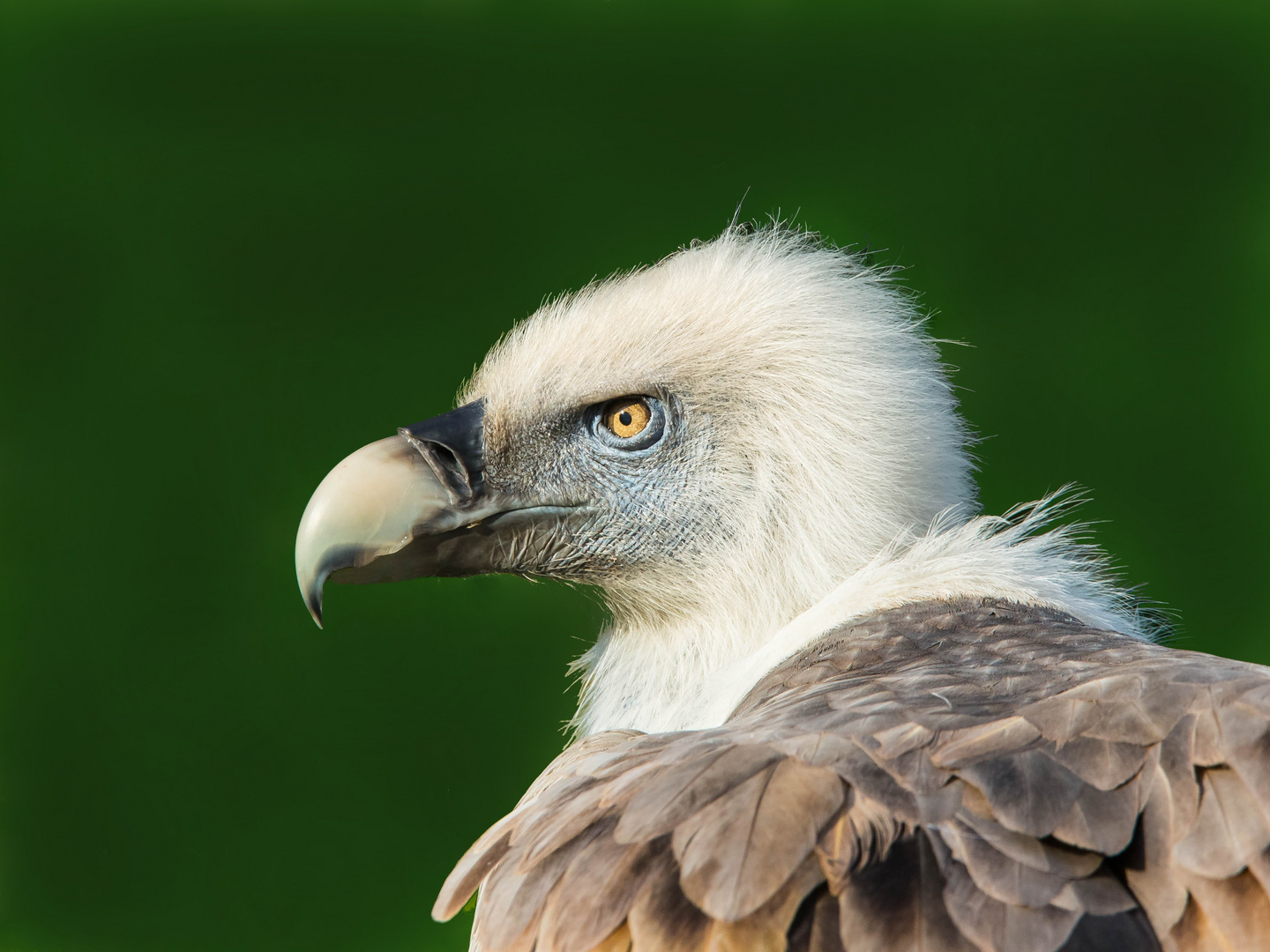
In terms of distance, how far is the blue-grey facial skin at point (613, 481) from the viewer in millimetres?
1450

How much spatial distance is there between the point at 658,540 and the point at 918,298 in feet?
1.57

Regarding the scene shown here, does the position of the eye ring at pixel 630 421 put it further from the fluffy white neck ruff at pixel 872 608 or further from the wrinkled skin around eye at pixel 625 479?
the fluffy white neck ruff at pixel 872 608

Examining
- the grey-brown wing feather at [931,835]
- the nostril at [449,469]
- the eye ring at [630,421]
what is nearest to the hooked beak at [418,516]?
the nostril at [449,469]

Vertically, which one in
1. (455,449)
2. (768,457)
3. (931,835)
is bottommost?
(931,835)

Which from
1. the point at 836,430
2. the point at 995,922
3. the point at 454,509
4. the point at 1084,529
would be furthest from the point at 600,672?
the point at 995,922

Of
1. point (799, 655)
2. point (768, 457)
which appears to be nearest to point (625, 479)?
point (768, 457)

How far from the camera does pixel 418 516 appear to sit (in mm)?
1363

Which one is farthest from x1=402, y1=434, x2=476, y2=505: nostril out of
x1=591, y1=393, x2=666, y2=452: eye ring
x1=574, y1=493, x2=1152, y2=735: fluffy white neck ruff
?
x1=574, y1=493, x2=1152, y2=735: fluffy white neck ruff

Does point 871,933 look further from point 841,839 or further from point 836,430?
point 836,430

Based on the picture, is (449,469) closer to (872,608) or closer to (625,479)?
(625,479)

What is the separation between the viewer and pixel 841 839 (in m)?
0.75

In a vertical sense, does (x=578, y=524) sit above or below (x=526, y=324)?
below

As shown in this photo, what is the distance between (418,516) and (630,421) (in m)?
0.28

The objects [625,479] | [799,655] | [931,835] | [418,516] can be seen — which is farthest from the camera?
[625,479]
